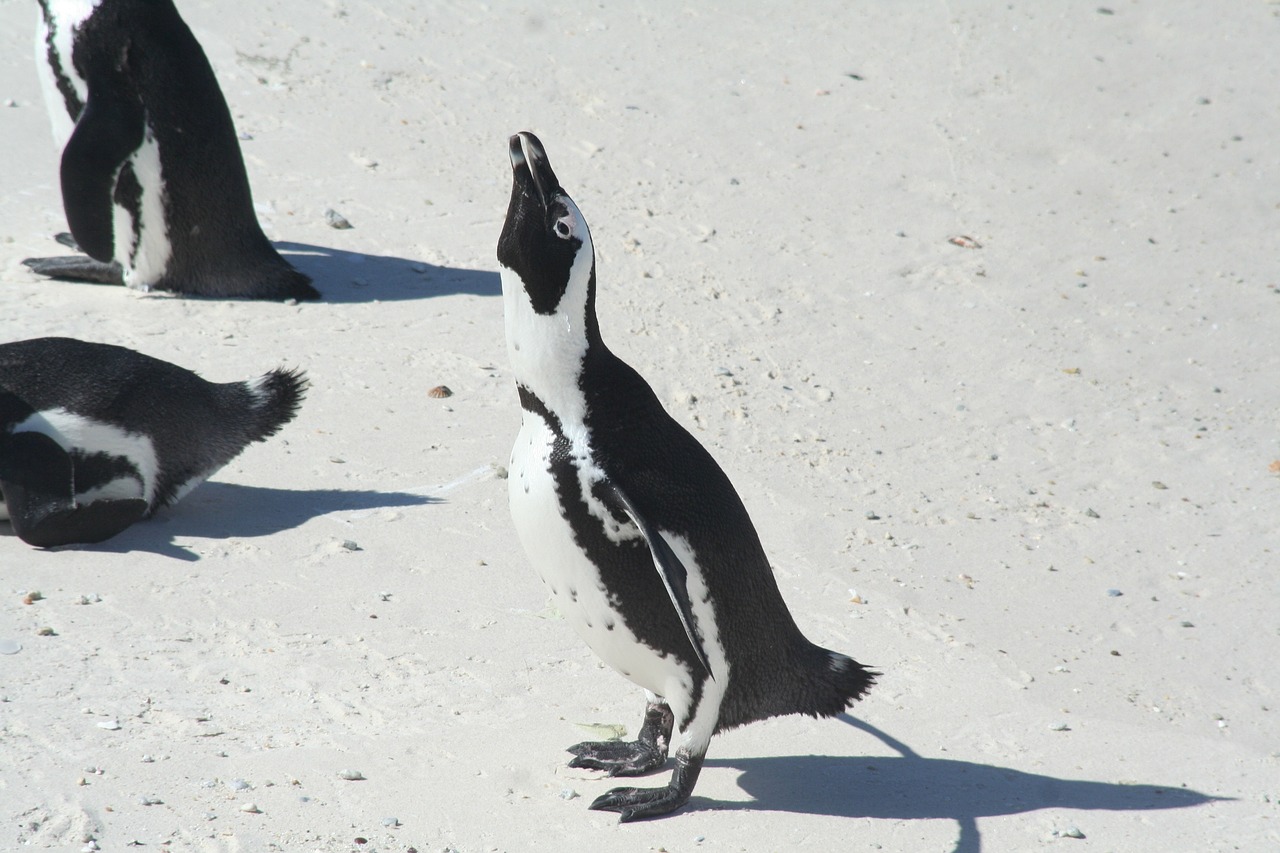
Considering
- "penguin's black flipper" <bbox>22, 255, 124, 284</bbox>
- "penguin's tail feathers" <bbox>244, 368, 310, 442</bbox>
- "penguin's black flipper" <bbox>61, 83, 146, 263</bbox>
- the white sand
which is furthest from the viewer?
"penguin's black flipper" <bbox>22, 255, 124, 284</bbox>

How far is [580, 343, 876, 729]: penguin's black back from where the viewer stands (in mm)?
2820

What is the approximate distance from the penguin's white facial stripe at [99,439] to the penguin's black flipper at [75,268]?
6.24 feet

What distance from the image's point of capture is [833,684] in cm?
305

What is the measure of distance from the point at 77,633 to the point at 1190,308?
488 centimetres

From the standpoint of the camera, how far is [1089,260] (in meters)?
6.40

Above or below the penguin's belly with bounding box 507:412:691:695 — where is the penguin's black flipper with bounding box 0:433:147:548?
below

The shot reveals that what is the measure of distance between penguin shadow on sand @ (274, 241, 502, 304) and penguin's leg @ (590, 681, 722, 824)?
123 inches

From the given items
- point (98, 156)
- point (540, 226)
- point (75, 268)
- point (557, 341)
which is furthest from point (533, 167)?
point (75, 268)

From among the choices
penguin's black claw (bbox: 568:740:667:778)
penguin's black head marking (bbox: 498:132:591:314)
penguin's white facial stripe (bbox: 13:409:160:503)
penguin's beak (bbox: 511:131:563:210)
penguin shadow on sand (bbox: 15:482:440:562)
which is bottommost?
penguin shadow on sand (bbox: 15:482:440:562)

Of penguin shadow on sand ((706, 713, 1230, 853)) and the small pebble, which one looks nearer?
penguin shadow on sand ((706, 713, 1230, 853))

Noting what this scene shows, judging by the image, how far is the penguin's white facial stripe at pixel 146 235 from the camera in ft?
18.0

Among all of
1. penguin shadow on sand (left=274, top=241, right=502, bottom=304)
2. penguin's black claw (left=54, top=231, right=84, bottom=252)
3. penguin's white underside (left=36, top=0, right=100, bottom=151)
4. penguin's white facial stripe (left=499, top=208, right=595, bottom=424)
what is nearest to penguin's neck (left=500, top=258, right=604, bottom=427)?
penguin's white facial stripe (left=499, top=208, right=595, bottom=424)

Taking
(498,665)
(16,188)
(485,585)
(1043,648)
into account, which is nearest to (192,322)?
(16,188)

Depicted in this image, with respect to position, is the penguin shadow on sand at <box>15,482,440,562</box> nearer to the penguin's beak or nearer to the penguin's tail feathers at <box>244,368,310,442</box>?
the penguin's tail feathers at <box>244,368,310,442</box>
